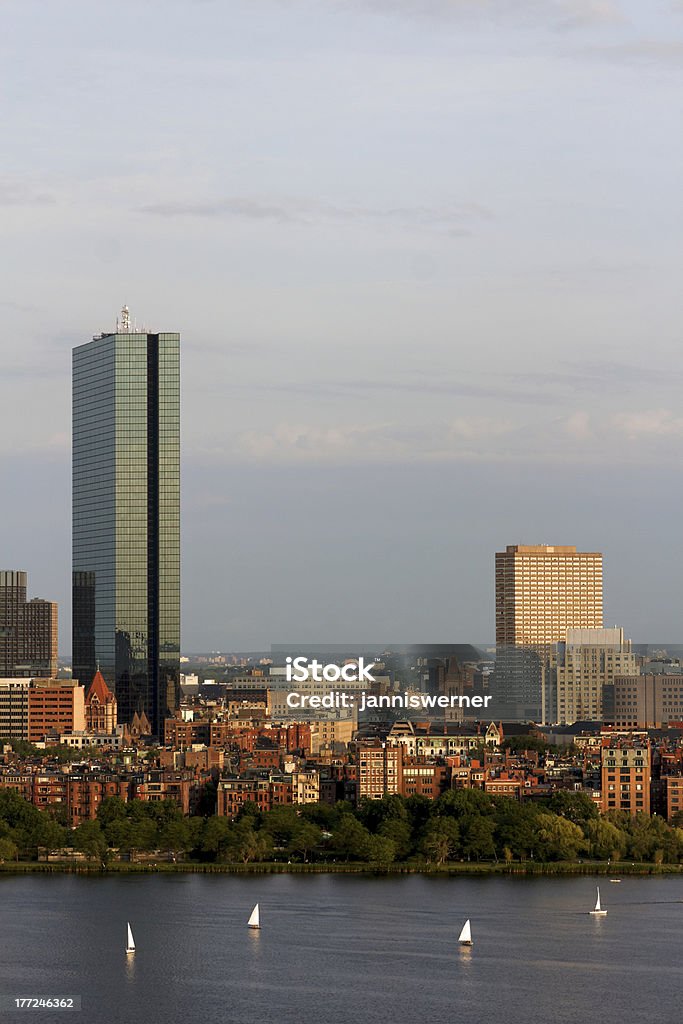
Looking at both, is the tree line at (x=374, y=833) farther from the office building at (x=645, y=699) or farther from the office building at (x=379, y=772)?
the office building at (x=645, y=699)

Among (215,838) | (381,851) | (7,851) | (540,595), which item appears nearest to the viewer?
(381,851)

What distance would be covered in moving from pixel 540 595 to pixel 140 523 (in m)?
48.1

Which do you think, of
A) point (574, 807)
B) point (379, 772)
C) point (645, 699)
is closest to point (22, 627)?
point (645, 699)

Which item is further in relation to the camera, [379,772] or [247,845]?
[379,772]

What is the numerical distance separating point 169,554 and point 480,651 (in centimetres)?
2262

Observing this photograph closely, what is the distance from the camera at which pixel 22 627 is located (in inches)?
5487

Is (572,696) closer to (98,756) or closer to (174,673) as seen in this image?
(174,673)

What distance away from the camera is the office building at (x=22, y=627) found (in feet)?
453

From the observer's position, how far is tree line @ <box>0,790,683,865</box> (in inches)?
2261

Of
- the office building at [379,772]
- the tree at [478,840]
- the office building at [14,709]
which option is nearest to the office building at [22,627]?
the office building at [14,709]

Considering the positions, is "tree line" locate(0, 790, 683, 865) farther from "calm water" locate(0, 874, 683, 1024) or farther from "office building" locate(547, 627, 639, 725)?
"office building" locate(547, 627, 639, 725)

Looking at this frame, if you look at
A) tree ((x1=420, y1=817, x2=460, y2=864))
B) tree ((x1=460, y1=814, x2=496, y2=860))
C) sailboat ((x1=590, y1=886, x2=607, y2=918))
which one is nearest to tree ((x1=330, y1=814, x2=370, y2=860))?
tree ((x1=420, y1=817, x2=460, y2=864))

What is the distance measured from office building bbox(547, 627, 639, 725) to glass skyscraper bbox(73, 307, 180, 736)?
25640 mm

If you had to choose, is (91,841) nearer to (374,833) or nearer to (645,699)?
(374,833)
